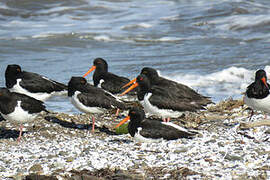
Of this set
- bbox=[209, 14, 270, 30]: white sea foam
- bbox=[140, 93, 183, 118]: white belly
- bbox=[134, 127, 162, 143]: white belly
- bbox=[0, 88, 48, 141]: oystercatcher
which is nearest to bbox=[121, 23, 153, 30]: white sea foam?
bbox=[209, 14, 270, 30]: white sea foam

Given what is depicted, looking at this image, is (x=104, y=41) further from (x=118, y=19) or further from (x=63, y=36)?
(x=118, y=19)

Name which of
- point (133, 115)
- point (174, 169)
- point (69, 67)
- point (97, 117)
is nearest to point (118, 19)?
point (69, 67)

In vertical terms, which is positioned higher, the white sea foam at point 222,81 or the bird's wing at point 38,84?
the bird's wing at point 38,84

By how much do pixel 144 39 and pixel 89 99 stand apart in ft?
36.9

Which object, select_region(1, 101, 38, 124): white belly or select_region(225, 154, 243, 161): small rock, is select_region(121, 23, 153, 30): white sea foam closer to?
select_region(1, 101, 38, 124): white belly

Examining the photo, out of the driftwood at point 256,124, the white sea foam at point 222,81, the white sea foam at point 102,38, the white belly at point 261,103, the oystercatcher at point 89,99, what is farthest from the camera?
the white sea foam at point 102,38

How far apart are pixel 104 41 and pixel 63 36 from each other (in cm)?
186

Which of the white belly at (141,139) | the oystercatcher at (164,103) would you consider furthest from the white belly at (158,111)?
the white belly at (141,139)

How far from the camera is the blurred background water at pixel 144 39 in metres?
12.6

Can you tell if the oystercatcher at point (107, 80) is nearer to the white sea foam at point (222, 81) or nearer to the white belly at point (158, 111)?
the white belly at point (158, 111)

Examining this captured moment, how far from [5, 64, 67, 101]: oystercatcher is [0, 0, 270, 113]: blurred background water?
993mm

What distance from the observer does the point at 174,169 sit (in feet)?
16.9

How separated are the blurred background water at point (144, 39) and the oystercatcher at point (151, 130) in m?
3.50

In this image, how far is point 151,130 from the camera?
6.29m
